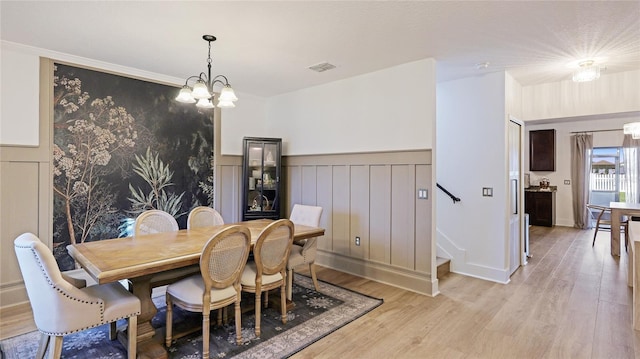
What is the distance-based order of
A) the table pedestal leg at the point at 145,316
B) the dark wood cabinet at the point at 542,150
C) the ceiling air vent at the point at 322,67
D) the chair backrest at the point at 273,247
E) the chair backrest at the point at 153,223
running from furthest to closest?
the dark wood cabinet at the point at 542,150 → the ceiling air vent at the point at 322,67 → the chair backrest at the point at 153,223 → the chair backrest at the point at 273,247 → the table pedestal leg at the point at 145,316

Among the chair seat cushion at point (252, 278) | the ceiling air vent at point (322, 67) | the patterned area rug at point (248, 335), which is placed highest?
the ceiling air vent at point (322, 67)

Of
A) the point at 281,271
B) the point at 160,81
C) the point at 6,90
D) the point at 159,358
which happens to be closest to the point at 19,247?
the point at 159,358

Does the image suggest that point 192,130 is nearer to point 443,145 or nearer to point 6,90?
point 6,90

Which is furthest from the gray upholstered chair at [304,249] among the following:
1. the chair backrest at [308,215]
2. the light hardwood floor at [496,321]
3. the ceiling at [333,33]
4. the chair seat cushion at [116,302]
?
the ceiling at [333,33]

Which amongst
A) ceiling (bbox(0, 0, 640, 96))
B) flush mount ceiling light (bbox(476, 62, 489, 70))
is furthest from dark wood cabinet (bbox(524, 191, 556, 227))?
flush mount ceiling light (bbox(476, 62, 489, 70))

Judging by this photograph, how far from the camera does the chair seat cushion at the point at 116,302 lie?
6.87 ft

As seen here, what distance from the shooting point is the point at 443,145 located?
4.60 metres

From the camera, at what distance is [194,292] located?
2.33 metres

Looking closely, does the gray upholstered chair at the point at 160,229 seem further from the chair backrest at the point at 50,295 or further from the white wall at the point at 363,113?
the white wall at the point at 363,113

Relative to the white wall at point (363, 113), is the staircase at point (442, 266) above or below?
below

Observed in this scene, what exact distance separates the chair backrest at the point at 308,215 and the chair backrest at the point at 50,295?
224 cm

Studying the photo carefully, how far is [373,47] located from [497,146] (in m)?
2.15

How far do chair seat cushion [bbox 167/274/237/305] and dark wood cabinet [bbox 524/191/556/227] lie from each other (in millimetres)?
8449

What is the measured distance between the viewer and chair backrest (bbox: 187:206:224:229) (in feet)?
11.7
